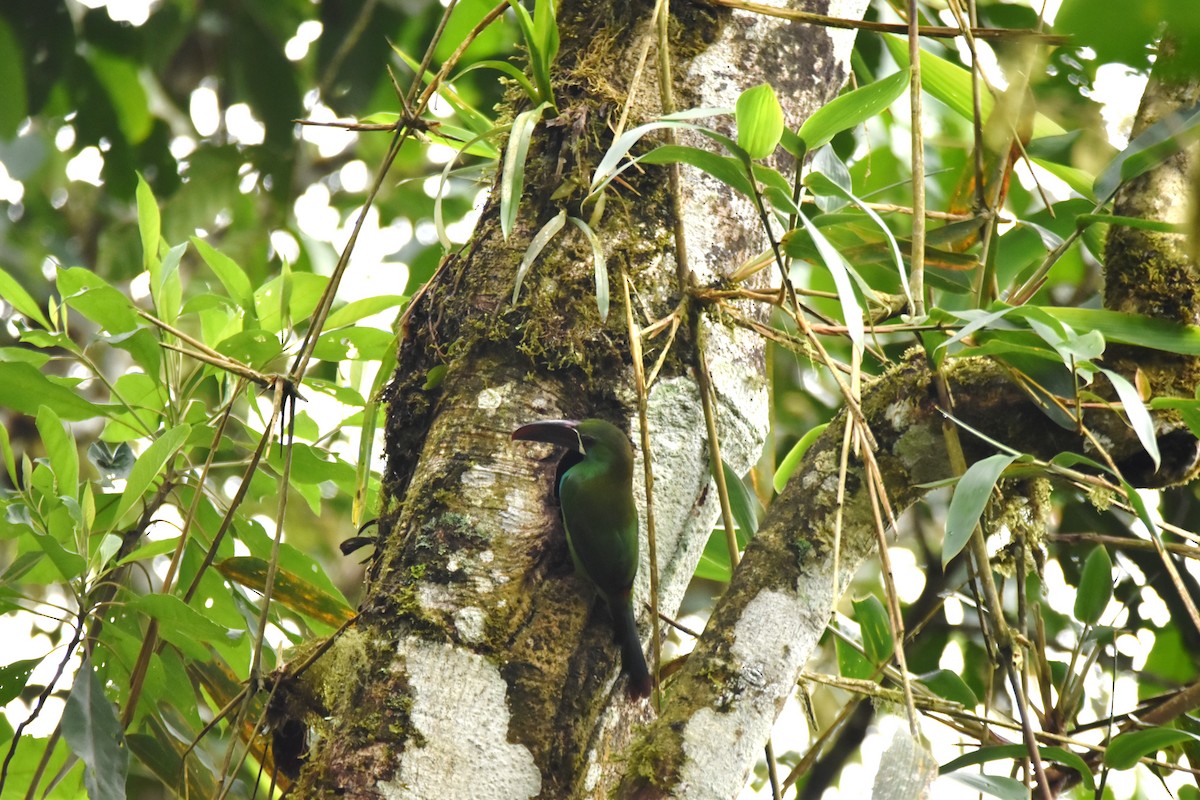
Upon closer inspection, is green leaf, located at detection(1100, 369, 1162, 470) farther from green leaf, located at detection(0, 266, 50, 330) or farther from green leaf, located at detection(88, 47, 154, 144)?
green leaf, located at detection(88, 47, 154, 144)

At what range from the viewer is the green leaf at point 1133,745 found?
1256 millimetres

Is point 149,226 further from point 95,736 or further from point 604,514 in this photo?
point 604,514

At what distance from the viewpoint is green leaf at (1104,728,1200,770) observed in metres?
1.26

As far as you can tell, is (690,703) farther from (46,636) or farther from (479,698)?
(46,636)

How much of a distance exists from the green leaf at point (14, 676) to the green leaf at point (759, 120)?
125 centimetres

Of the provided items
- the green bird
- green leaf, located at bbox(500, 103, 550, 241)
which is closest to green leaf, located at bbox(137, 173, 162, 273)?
green leaf, located at bbox(500, 103, 550, 241)

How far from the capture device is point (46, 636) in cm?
372

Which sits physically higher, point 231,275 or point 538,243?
point 231,275

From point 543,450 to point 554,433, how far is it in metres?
0.06

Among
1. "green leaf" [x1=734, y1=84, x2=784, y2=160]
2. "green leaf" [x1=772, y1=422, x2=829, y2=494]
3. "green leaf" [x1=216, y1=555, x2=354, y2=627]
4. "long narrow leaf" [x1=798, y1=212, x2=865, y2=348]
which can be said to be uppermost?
"green leaf" [x1=734, y1=84, x2=784, y2=160]

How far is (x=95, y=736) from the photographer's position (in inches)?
52.1

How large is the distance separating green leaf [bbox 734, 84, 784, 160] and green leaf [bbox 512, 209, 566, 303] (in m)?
0.26

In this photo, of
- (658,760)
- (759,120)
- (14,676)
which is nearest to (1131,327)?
(759,120)

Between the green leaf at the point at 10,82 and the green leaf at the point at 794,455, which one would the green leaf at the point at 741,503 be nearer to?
the green leaf at the point at 794,455
